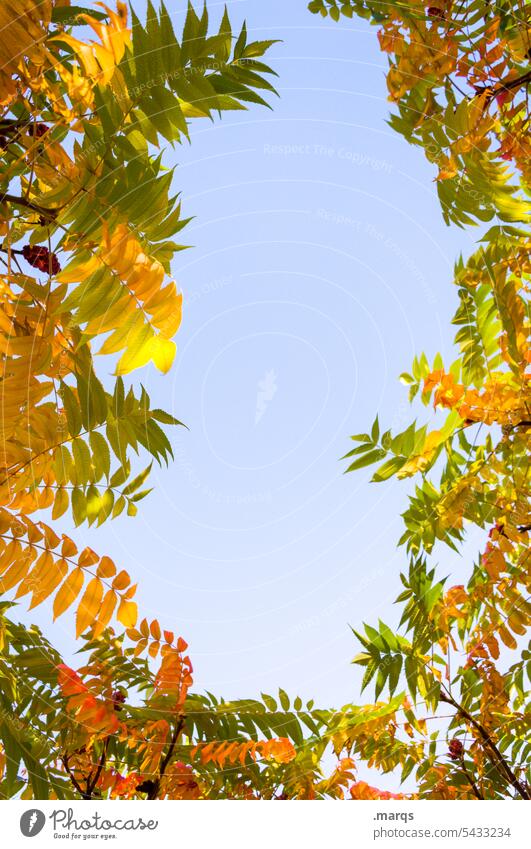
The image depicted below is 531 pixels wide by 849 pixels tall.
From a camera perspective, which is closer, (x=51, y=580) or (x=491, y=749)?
(x=51, y=580)

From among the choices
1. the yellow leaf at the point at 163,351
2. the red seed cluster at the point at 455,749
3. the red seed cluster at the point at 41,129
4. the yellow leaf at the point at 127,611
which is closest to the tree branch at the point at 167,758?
the yellow leaf at the point at 127,611

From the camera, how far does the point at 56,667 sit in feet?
3.62

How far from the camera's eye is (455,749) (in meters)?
1.41

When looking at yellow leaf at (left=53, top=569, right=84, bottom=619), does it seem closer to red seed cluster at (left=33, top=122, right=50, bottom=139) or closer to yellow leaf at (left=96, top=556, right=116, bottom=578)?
yellow leaf at (left=96, top=556, right=116, bottom=578)

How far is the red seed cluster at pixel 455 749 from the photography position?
140 cm

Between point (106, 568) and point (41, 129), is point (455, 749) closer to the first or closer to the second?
point (106, 568)

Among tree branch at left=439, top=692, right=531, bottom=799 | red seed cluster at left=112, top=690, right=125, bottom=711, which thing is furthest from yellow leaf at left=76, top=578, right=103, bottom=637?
tree branch at left=439, top=692, right=531, bottom=799

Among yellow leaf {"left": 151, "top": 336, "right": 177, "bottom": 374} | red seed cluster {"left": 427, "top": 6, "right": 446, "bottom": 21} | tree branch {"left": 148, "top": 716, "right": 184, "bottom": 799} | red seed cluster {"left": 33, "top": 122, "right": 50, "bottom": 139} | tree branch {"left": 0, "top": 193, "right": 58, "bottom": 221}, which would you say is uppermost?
red seed cluster {"left": 427, "top": 6, "right": 446, "bottom": 21}

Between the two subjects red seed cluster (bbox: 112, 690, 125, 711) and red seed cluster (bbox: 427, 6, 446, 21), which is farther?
red seed cluster (bbox: 427, 6, 446, 21)

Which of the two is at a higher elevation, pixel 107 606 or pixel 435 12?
pixel 435 12

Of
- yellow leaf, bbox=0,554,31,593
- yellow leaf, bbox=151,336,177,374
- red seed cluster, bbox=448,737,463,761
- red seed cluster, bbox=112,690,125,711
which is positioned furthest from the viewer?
red seed cluster, bbox=448,737,463,761

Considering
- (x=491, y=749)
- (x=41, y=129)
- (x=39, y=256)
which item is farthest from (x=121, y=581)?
(x=491, y=749)

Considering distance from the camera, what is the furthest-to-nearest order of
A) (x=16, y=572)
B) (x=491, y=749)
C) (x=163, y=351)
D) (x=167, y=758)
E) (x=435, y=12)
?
(x=435, y=12), (x=491, y=749), (x=167, y=758), (x=16, y=572), (x=163, y=351)

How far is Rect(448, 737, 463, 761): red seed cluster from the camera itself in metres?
1.40
